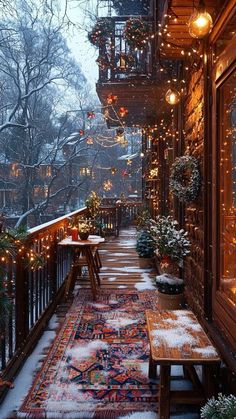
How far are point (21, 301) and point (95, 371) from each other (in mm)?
911

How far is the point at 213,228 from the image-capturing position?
333 cm

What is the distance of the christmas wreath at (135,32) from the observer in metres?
6.67

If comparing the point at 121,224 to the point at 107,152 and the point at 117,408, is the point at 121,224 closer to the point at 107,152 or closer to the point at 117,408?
the point at 117,408

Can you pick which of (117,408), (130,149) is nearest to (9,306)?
(117,408)

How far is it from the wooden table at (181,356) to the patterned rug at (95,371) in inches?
12.7

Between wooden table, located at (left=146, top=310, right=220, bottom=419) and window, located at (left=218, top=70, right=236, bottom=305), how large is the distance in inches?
19.0

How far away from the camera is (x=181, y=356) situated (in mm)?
2502

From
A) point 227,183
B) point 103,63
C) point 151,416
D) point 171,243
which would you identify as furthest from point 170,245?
point 103,63

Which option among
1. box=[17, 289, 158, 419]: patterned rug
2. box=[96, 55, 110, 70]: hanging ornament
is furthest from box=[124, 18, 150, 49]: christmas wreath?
box=[17, 289, 158, 419]: patterned rug

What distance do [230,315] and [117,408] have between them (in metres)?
1.07

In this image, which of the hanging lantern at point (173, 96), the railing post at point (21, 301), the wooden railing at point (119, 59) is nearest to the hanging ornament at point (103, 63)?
the wooden railing at point (119, 59)

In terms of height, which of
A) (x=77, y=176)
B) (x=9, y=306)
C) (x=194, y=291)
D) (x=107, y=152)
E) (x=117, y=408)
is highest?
(x=107, y=152)

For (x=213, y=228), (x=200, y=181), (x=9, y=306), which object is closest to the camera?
(x=9, y=306)

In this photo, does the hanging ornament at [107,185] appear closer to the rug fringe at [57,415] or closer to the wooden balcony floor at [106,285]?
the wooden balcony floor at [106,285]
